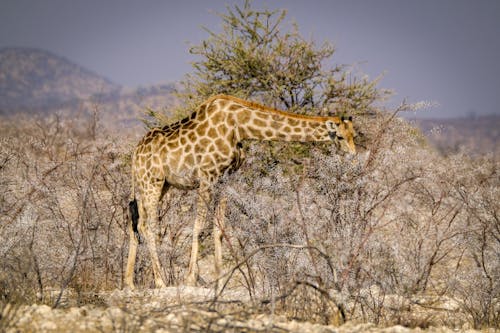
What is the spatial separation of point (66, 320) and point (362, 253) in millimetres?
3502

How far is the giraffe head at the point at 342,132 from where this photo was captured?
6.97m

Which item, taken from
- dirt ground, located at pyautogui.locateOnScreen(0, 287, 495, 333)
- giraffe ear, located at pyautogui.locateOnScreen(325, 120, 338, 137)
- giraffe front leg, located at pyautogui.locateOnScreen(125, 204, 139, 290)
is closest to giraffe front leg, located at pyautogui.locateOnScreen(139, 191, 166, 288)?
giraffe front leg, located at pyautogui.locateOnScreen(125, 204, 139, 290)

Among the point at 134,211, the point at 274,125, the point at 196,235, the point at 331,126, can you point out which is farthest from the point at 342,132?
the point at 134,211

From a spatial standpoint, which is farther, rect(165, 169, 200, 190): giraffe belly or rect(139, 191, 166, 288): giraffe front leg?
rect(165, 169, 200, 190): giraffe belly

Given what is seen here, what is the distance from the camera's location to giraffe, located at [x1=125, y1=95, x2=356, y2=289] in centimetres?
696

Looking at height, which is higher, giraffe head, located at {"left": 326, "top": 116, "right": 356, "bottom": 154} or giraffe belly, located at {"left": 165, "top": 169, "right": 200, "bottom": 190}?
giraffe head, located at {"left": 326, "top": 116, "right": 356, "bottom": 154}

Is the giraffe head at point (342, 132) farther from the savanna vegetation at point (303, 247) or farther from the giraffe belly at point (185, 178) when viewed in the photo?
the giraffe belly at point (185, 178)

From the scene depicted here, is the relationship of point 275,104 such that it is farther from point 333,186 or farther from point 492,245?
point 492,245

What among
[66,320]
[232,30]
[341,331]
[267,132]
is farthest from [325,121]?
[232,30]

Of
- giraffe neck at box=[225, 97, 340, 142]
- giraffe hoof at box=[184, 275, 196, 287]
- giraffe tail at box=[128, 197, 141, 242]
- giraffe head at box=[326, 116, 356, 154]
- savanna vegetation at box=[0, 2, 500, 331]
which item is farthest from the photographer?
giraffe tail at box=[128, 197, 141, 242]

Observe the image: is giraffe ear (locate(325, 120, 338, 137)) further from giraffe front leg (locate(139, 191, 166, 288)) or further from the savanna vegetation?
giraffe front leg (locate(139, 191, 166, 288))

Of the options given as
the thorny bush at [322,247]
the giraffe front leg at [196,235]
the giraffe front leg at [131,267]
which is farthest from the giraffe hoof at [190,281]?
the giraffe front leg at [131,267]

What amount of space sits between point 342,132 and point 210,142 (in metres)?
1.86

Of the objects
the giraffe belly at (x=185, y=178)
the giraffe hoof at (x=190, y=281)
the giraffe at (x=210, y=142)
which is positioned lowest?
the giraffe hoof at (x=190, y=281)
